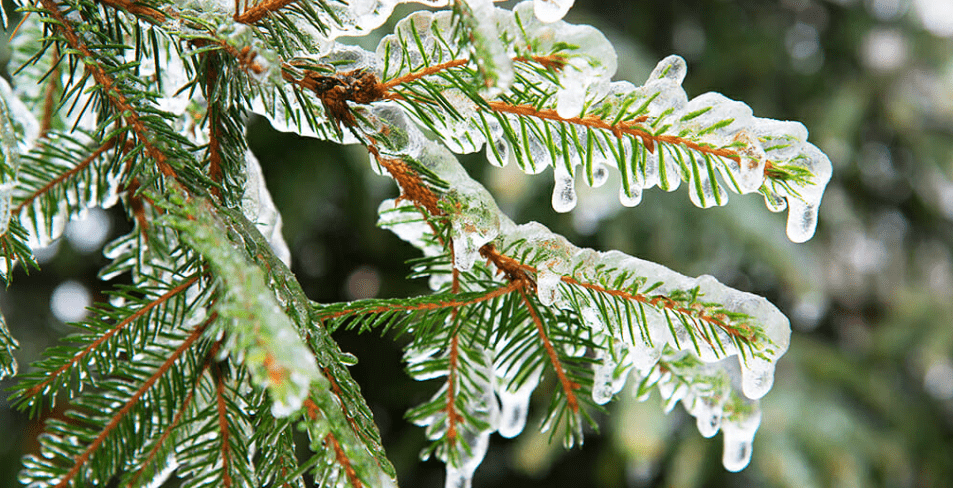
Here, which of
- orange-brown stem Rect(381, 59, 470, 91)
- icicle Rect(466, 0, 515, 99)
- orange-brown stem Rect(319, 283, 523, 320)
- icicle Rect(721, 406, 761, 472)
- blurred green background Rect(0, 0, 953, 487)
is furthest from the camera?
blurred green background Rect(0, 0, 953, 487)

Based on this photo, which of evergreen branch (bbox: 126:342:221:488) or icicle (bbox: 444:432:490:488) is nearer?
evergreen branch (bbox: 126:342:221:488)

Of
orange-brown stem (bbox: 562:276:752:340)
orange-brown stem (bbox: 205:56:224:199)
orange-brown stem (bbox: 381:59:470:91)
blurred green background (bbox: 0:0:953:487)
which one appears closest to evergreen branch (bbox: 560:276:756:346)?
orange-brown stem (bbox: 562:276:752:340)

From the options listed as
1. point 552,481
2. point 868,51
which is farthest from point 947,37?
point 552,481

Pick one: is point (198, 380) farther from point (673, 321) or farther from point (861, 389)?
point (861, 389)

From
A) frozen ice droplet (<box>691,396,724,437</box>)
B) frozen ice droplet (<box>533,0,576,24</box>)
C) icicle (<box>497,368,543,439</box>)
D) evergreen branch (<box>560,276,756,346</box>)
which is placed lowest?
icicle (<box>497,368,543,439</box>)

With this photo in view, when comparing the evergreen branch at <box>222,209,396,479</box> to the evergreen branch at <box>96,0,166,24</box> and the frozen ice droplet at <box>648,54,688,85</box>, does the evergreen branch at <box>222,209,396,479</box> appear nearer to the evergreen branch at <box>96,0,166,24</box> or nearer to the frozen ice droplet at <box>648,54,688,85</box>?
the evergreen branch at <box>96,0,166,24</box>

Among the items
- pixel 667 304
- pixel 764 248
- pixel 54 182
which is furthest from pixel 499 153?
pixel 764 248

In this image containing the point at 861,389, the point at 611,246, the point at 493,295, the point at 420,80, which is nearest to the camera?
the point at 420,80
